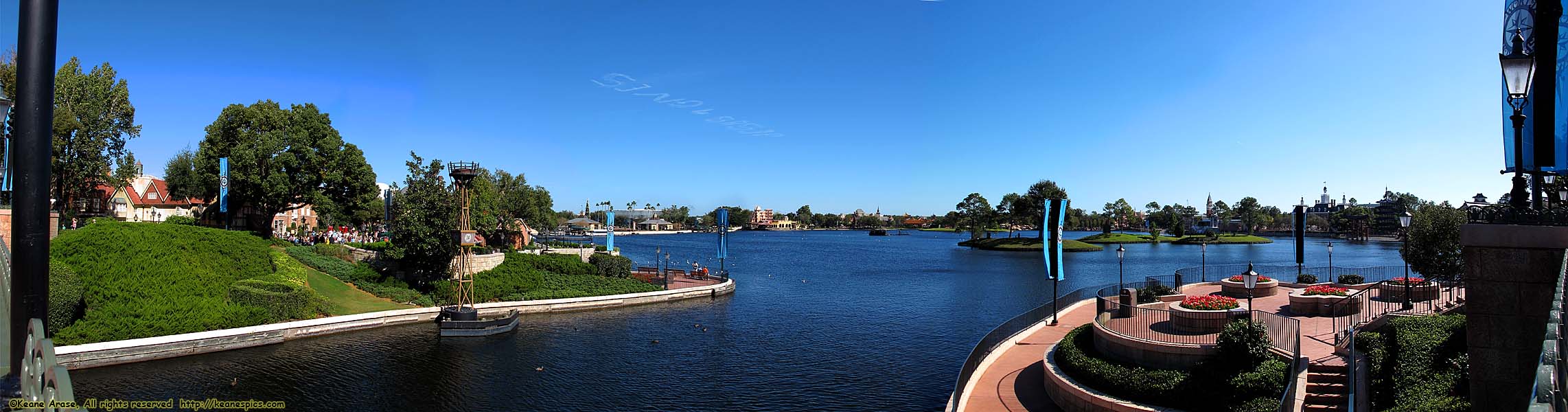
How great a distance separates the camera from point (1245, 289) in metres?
30.2

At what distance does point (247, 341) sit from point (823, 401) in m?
21.9

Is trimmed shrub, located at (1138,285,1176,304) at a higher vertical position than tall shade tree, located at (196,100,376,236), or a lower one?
lower

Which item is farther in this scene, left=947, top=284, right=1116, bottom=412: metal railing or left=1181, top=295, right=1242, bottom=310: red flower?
left=1181, top=295, right=1242, bottom=310: red flower

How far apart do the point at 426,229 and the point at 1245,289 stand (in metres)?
39.7

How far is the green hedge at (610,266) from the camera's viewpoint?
45875mm

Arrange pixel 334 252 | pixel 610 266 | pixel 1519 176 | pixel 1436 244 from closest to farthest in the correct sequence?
pixel 1519 176 < pixel 1436 244 < pixel 334 252 < pixel 610 266

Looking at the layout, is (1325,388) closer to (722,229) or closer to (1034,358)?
(1034,358)

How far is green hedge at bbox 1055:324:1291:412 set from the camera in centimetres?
1470

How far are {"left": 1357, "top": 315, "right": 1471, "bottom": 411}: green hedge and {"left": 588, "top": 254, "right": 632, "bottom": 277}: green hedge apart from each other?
38.6 metres

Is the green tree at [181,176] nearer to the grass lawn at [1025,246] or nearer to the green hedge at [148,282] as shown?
the green hedge at [148,282]

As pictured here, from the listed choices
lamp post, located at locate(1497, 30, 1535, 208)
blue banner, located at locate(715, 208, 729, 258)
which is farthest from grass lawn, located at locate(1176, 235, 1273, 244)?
lamp post, located at locate(1497, 30, 1535, 208)

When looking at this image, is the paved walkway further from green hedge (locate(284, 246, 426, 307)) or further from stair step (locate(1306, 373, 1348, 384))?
green hedge (locate(284, 246, 426, 307))

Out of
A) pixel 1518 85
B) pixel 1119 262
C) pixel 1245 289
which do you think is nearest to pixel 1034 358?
pixel 1518 85

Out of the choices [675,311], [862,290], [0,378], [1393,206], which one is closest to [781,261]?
[862,290]
